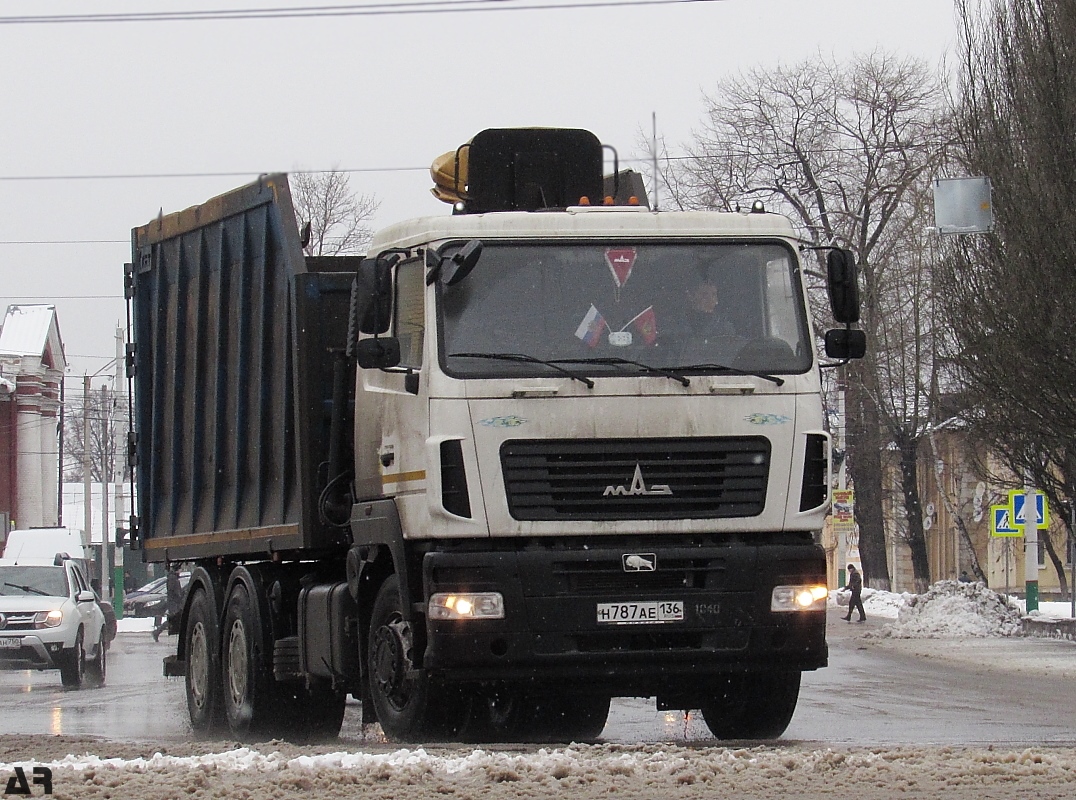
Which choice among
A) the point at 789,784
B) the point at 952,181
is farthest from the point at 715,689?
the point at 952,181

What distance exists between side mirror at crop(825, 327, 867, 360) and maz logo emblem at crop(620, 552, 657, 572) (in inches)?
70.8

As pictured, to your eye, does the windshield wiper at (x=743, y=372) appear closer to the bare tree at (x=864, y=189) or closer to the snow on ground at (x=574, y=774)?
the snow on ground at (x=574, y=774)

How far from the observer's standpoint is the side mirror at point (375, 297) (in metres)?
10.1

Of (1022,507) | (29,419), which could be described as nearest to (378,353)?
(1022,507)

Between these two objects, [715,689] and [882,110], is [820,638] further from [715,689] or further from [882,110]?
[882,110]

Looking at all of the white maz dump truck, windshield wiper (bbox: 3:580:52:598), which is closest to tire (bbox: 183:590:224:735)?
the white maz dump truck

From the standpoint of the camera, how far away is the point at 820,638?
10133mm

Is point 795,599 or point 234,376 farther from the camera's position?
point 234,376

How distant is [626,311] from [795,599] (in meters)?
1.78

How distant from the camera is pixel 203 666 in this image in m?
13.4

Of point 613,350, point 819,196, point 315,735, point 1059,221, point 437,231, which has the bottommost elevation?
point 315,735

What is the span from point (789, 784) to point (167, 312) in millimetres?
7447

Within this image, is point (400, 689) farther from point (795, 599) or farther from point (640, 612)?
point (795, 599)

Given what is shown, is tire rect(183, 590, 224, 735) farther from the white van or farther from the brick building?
the brick building
